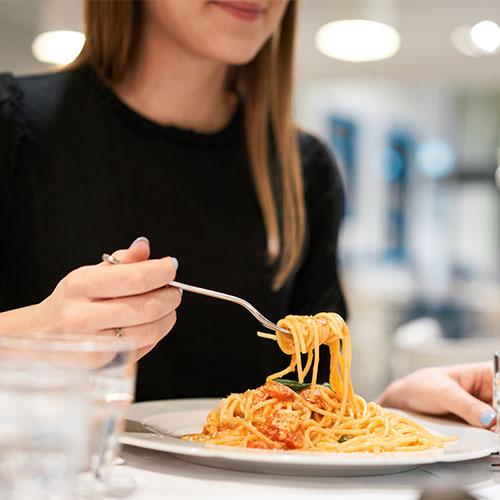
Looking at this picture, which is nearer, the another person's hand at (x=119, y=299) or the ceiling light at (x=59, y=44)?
the another person's hand at (x=119, y=299)


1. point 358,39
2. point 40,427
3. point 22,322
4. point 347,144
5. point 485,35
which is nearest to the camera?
point 40,427

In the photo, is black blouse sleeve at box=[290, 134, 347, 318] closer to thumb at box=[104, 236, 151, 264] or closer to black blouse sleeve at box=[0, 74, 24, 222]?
black blouse sleeve at box=[0, 74, 24, 222]

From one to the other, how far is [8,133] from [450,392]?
1048 mm

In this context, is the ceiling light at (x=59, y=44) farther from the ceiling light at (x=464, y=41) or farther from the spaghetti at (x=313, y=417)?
the spaghetti at (x=313, y=417)

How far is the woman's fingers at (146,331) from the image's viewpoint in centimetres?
87

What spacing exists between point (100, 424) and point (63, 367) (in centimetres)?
11

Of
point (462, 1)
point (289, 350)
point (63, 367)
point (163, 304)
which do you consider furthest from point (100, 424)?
point (462, 1)

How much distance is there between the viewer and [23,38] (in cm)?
552

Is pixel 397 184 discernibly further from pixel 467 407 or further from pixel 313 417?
pixel 313 417

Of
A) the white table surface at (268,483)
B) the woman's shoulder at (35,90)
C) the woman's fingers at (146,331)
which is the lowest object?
the white table surface at (268,483)

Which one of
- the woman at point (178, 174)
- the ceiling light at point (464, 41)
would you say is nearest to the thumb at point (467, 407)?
the woman at point (178, 174)

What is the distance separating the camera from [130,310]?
84 cm

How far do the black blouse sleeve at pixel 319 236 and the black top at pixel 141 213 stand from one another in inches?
4.2

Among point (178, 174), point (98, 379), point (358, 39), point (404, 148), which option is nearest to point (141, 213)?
point (178, 174)
